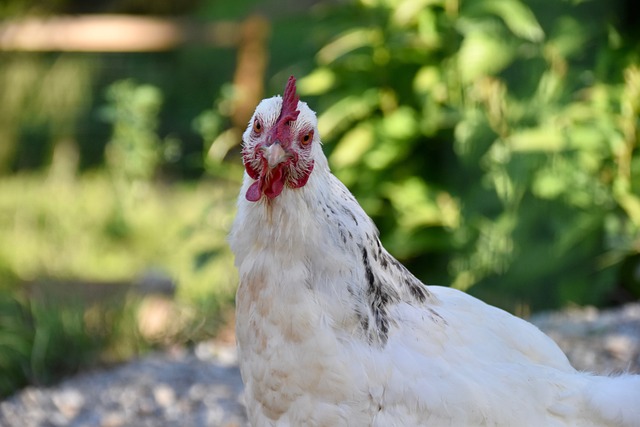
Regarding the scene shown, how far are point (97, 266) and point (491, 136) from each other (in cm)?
340

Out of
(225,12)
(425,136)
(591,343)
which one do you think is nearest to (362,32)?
(425,136)

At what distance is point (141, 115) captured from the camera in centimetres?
759

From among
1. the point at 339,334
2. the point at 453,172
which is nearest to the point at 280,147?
the point at 339,334

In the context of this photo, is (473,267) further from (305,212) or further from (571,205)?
A: (305,212)

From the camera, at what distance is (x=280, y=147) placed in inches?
90.4

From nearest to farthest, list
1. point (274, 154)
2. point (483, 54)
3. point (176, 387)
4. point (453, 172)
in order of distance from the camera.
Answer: point (274, 154) < point (176, 387) < point (483, 54) < point (453, 172)

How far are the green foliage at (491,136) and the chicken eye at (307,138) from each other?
8.45 feet

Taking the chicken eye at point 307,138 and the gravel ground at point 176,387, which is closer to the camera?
the chicken eye at point 307,138

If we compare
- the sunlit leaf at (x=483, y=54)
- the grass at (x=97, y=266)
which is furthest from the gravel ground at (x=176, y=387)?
the sunlit leaf at (x=483, y=54)

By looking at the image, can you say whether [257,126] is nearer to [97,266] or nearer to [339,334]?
[339,334]

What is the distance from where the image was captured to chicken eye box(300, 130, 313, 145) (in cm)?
237

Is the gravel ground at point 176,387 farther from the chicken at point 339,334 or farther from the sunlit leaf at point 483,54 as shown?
the chicken at point 339,334

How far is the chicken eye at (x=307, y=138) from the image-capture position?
7.79 ft

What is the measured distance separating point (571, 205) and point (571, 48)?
87 centimetres
